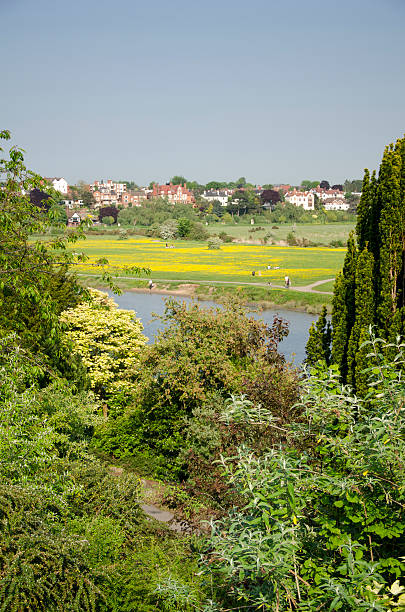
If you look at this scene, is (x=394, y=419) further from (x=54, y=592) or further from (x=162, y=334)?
(x=162, y=334)

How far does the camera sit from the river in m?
29.7

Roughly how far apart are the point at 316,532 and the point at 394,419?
1111mm

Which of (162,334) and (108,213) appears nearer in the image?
(162,334)

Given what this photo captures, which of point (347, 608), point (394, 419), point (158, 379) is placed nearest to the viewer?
point (347, 608)

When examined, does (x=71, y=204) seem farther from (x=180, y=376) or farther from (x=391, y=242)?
(x=391, y=242)

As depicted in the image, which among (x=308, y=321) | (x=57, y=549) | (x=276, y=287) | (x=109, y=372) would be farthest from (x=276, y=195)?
(x=57, y=549)

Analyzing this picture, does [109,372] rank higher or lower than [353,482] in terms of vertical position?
lower

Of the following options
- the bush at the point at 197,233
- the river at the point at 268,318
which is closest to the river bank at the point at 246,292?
the river at the point at 268,318

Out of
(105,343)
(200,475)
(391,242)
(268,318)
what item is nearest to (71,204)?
(268,318)

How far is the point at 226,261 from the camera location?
73.2 meters

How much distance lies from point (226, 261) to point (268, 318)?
3298 centimetres

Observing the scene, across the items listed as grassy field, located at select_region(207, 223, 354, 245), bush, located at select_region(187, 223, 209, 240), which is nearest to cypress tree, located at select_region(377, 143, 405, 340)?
grassy field, located at select_region(207, 223, 354, 245)

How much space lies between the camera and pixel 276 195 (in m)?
178

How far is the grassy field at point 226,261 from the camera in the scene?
59219mm
